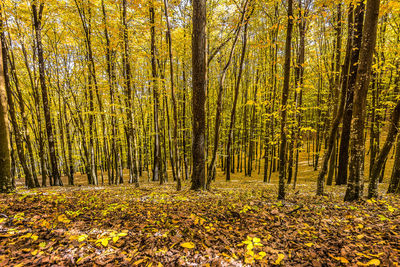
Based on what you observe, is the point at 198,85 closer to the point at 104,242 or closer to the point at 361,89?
the point at 361,89

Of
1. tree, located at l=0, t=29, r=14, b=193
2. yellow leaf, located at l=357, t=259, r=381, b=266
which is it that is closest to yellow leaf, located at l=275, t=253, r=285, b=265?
yellow leaf, located at l=357, t=259, r=381, b=266

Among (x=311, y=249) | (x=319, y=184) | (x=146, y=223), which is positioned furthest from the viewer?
(x=319, y=184)

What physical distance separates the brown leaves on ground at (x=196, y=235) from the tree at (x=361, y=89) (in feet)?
3.42

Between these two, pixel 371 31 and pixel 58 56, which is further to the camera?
pixel 58 56

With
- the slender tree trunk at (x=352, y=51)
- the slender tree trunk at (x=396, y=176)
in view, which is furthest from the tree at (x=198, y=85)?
the slender tree trunk at (x=396, y=176)

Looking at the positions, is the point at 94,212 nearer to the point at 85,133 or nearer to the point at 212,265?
the point at 212,265

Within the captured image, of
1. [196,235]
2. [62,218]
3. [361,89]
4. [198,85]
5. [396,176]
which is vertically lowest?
[396,176]

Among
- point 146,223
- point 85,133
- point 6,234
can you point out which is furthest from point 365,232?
point 85,133

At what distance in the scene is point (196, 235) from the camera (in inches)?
125

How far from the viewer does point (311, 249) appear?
9.20ft

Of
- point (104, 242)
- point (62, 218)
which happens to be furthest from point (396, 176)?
point (62, 218)

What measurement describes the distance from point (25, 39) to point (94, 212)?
15438mm

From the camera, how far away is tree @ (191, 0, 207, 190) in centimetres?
630

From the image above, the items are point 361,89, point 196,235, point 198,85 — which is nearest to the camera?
point 196,235
